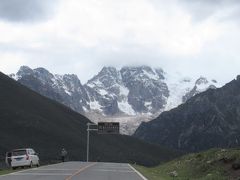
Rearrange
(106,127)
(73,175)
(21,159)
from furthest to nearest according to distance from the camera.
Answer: (106,127) < (21,159) < (73,175)

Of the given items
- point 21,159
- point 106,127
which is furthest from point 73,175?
point 106,127

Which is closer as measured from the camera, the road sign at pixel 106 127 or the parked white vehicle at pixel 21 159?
the parked white vehicle at pixel 21 159

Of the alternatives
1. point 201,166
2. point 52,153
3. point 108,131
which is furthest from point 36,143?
point 201,166

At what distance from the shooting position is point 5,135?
188 m

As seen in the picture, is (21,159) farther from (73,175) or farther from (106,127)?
(106,127)

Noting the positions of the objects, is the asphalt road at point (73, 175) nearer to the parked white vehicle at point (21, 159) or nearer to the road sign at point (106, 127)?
the parked white vehicle at point (21, 159)

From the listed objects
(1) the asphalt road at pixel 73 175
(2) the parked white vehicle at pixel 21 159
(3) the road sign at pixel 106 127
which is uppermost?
(3) the road sign at pixel 106 127

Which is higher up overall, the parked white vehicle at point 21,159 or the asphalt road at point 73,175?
the parked white vehicle at point 21,159

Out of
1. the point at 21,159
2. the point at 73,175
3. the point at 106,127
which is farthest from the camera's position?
the point at 106,127

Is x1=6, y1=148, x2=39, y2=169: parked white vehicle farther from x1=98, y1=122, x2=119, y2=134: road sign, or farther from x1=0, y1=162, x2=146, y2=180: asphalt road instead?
x1=98, y1=122, x2=119, y2=134: road sign

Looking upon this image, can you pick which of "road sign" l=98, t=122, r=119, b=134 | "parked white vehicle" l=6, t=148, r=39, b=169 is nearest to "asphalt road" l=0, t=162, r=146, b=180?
"parked white vehicle" l=6, t=148, r=39, b=169

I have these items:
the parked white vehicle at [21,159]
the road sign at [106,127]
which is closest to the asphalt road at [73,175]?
the parked white vehicle at [21,159]

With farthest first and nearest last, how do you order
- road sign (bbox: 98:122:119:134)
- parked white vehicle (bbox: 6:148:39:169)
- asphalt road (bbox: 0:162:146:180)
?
road sign (bbox: 98:122:119:134) < parked white vehicle (bbox: 6:148:39:169) < asphalt road (bbox: 0:162:146:180)

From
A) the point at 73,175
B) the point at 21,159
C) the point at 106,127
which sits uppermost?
the point at 106,127
